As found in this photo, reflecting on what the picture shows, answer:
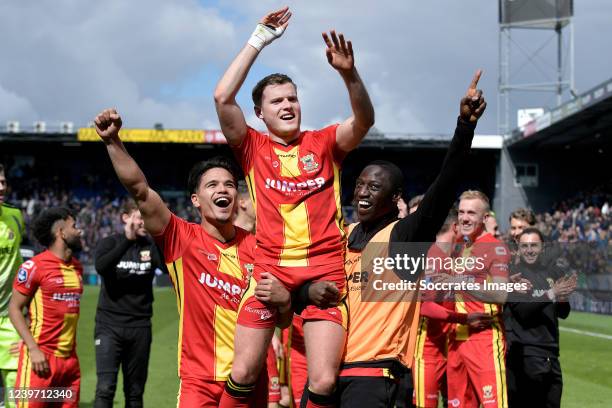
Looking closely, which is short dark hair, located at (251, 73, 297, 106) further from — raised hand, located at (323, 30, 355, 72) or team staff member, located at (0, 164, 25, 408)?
team staff member, located at (0, 164, 25, 408)

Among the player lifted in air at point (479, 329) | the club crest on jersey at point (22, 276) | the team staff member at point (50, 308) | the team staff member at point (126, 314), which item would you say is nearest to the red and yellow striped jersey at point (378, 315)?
the player lifted in air at point (479, 329)

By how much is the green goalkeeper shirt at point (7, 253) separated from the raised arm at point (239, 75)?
3.78 m

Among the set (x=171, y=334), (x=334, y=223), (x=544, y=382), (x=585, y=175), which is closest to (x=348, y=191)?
(x=585, y=175)

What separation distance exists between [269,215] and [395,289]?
83 centimetres

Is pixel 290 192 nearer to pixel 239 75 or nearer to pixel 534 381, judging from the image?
pixel 239 75

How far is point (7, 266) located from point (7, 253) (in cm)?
13

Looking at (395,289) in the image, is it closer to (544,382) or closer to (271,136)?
(271,136)

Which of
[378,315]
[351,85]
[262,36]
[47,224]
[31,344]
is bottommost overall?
[31,344]

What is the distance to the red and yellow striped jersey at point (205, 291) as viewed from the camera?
425 centimetres

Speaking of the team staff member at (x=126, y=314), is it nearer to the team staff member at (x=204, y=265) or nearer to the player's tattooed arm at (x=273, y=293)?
the team staff member at (x=204, y=265)

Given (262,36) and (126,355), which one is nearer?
(262,36)

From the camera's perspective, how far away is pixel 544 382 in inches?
258

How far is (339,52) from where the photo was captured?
3941 millimetres

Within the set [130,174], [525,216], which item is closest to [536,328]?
[525,216]
